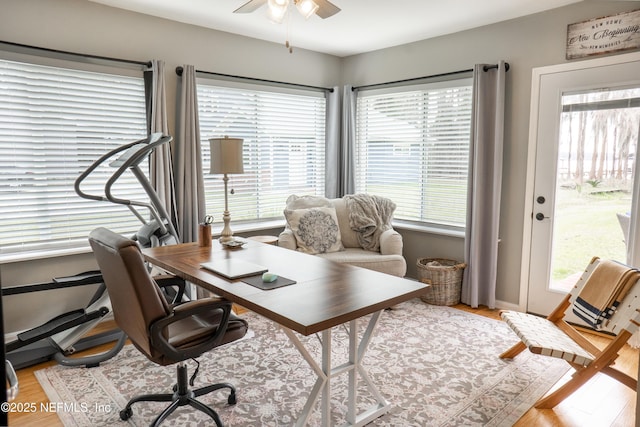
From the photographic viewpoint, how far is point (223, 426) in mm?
2205

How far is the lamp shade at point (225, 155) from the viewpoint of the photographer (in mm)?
2795

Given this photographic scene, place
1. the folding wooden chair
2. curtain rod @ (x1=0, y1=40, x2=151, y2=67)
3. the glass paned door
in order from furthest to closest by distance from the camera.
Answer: the glass paned door, curtain rod @ (x1=0, y1=40, x2=151, y2=67), the folding wooden chair

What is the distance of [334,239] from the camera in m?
4.20

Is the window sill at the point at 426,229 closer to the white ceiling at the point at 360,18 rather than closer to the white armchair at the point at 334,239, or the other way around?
the white armchair at the point at 334,239

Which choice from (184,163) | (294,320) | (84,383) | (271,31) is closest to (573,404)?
(294,320)

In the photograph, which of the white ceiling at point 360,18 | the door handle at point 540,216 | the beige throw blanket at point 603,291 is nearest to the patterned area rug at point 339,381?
the beige throw blanket at point 603,291

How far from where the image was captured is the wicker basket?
13.2ft

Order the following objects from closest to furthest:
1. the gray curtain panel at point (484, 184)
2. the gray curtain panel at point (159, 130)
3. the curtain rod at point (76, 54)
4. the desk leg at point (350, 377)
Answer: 1. the desk leg at point (350, 377)
2. the curtain rod at point (76, 54)
3. the gray curtain panel at point (159, 130)
4. the gray curtain panel at point (484, 184)

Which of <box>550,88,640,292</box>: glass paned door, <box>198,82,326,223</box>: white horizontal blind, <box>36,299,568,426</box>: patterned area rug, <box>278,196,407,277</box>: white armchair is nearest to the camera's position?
<box>36,299,568,426</box>: patterned area rug

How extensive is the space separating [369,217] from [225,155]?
1.90m

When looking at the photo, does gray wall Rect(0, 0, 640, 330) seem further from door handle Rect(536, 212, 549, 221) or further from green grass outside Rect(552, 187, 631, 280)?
green grass outside Rect(552, 187, 631, 280)

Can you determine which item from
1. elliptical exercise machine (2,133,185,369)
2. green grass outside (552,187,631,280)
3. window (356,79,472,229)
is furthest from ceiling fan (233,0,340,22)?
green grass outside (552,187,631,280)

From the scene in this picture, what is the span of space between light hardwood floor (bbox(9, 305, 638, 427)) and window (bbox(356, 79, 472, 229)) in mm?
1982

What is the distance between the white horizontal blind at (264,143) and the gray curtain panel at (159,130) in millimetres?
469
